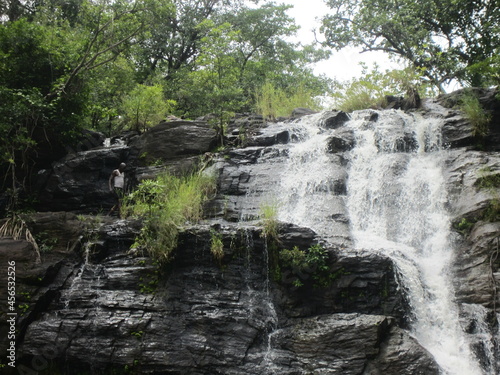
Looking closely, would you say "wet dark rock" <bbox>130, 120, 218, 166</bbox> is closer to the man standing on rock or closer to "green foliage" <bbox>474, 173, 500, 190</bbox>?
the man standing on rock

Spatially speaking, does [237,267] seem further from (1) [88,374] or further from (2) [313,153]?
(2) [313,153]

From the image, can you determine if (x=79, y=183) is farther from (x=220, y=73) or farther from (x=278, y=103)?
(x=278, y=103)

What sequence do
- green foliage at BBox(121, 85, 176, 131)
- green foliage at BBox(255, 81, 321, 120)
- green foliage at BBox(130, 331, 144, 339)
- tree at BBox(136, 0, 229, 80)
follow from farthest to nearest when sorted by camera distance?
tree at BBox(136, 0, 229, 80) → green foliage at BBox(255, 81, 321, 120) → green foliage at BBox(121, 85, 176, 131) → green foliage at BBox(130, 331, 144, 339)

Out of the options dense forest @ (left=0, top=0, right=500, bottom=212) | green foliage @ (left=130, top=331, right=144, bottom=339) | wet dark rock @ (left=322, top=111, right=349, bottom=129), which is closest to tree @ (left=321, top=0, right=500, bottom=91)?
dense forest @ (left=0, top=0, right=500, bottom=212)

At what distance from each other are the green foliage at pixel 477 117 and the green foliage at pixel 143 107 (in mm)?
9758

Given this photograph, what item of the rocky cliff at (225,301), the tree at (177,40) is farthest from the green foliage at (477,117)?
the tree at (177,40)

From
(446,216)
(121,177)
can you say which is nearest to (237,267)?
(446,216)

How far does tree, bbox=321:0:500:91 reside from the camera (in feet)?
51.7

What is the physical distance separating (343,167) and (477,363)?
226 inches

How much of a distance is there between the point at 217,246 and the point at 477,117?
7913mm

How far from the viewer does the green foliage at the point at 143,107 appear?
46.1ft

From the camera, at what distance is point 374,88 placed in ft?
49.4

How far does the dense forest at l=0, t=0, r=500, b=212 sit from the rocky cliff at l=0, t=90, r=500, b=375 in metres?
3.84

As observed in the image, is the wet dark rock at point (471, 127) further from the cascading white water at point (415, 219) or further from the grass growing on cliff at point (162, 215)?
the grass growing on cliff at point (162, 215)
